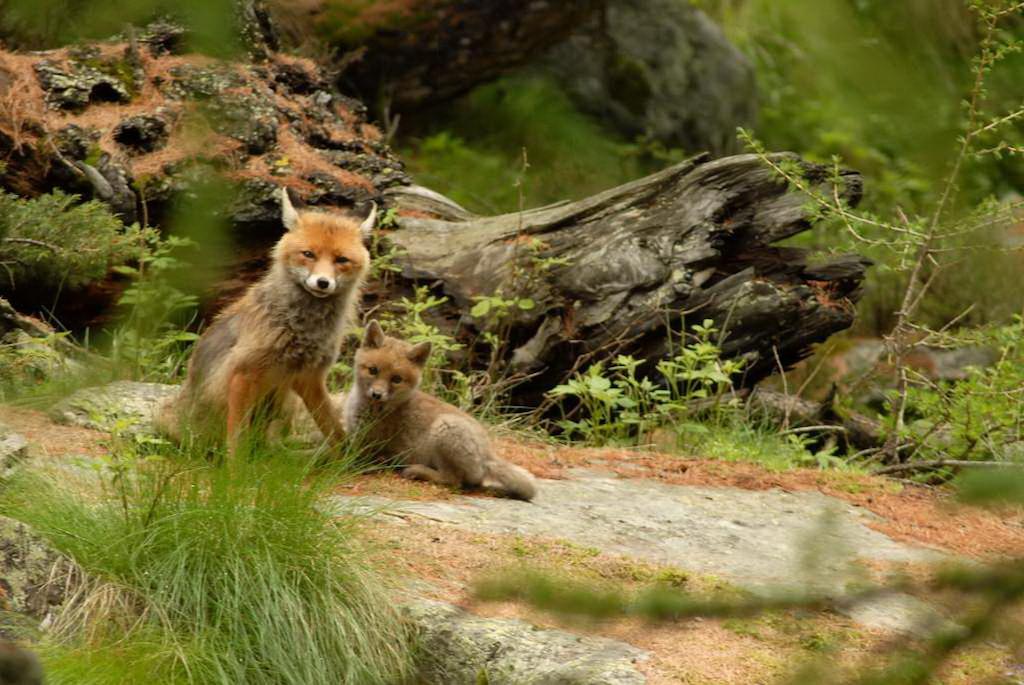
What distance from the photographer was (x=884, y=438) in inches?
356

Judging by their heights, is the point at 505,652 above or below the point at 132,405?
below

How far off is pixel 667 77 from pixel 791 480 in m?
8.35

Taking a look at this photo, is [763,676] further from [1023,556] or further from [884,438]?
[884,438]

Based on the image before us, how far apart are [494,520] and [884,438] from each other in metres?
4.49

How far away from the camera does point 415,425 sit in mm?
6504

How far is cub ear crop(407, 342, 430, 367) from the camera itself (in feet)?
22.1

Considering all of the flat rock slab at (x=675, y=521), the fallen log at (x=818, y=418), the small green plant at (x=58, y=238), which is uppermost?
the small green plant at (x=58, y=238)

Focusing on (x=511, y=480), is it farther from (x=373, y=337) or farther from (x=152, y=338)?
(x=152, y=338)

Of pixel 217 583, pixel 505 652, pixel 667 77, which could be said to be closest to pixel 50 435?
pixel 217 583

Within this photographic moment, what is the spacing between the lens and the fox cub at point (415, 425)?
6.18 m

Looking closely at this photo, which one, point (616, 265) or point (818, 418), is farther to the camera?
point (818, 418)

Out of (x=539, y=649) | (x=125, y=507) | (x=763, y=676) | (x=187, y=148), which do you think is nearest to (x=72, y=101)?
(x=125, y=507)

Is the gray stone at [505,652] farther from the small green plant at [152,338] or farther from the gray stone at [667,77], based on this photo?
the gray stone at [667,77]

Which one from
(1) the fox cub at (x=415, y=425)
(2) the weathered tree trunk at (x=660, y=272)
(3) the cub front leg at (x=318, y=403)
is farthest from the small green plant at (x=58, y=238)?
(2) the weathered tree trunk at (x=660, y=272)
